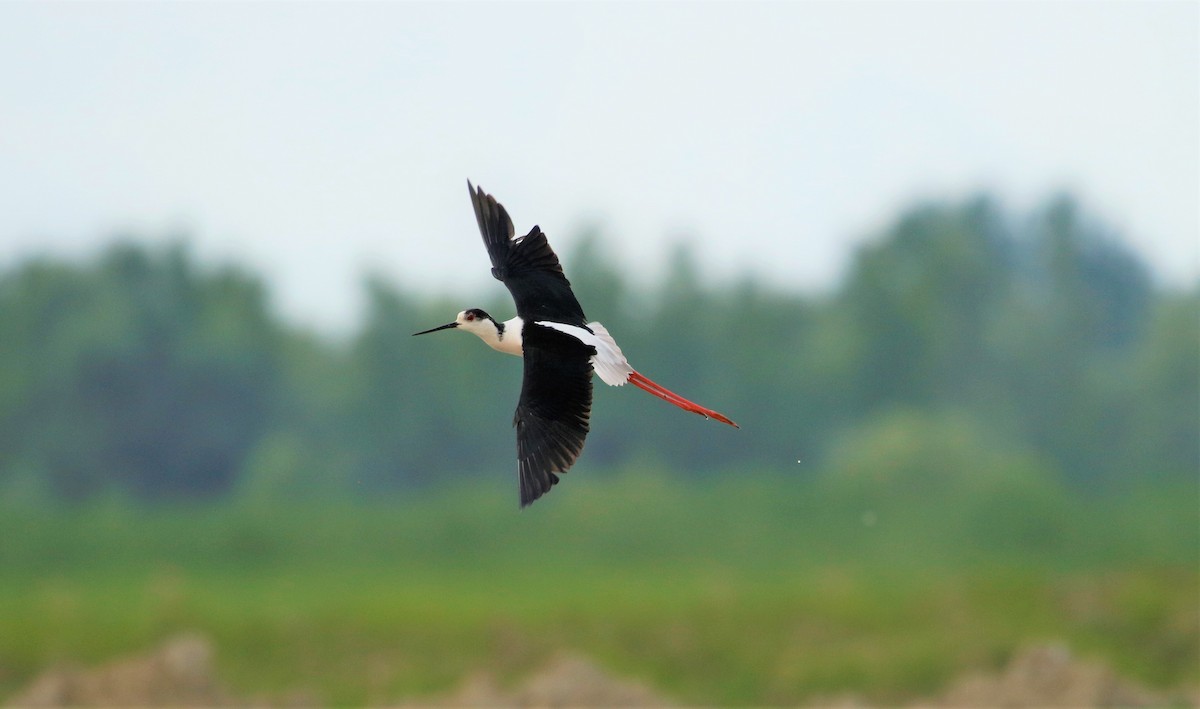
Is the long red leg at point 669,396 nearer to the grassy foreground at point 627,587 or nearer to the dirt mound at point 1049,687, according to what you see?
the dirt mound at point 1049,687

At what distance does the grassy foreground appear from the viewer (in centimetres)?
2006

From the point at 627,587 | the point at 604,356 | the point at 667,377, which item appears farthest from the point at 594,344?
the point at 667,377

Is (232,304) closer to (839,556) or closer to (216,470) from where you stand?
(216,470)

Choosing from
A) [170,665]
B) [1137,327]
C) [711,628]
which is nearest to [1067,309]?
[1137,327]

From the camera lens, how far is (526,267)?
852 centimetres

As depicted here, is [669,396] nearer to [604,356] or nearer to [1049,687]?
[604,356]

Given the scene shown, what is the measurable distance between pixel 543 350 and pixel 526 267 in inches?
32.7

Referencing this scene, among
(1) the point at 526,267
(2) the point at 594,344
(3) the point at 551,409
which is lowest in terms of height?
(3) the point at 551,409

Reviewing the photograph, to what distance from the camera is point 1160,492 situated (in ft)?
86.8

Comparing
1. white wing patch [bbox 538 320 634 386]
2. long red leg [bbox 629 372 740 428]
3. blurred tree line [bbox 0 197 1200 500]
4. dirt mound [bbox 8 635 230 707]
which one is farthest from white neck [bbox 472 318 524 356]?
blurred tree line [bbox 0 197 1200 500]

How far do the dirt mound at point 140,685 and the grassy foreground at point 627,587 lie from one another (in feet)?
2.37

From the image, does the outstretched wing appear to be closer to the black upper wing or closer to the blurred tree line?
the black upper wing

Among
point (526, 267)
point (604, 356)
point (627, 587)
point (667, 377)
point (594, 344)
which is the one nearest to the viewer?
point (604, 356)

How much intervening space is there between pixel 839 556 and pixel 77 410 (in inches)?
488
